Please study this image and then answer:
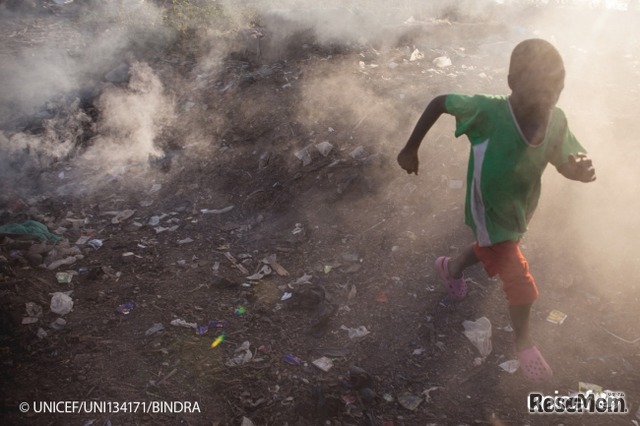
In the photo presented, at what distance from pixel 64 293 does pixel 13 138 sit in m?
3.73

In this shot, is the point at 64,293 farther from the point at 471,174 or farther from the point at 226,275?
the point at 471,174

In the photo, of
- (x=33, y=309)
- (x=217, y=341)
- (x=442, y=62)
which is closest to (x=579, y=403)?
(x=217, y=341)

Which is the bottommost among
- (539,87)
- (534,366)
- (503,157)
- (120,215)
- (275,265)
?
(120,215)

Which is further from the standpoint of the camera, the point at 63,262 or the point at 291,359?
the point at 63,262

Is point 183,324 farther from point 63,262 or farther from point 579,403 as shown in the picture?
point 579,403

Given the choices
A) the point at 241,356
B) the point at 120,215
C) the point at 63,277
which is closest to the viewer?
the point at 241,356

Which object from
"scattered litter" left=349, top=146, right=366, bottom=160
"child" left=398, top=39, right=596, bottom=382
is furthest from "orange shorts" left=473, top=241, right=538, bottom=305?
"scattered litter" left=349, top=146, right=366, bottom=160

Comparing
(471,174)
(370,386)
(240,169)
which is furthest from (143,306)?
(471,174)

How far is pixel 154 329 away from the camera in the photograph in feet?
8.81

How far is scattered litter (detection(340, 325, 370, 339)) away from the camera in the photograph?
2592 mm

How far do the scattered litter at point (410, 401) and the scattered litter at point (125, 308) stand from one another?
6.40 feet

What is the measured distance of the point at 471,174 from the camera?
198 cm

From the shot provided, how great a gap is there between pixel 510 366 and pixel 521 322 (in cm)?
36

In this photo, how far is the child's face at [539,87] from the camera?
5.70 feet
